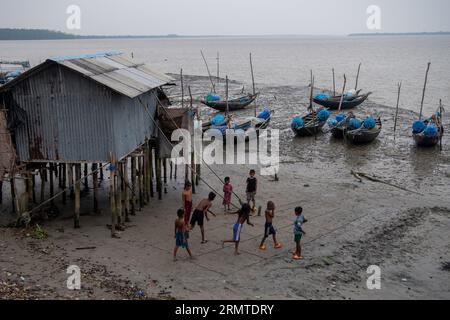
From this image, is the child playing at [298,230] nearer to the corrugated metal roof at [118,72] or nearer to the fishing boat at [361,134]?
the corrugated metal roof at [118,72]

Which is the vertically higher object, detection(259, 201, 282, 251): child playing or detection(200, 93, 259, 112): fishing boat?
detection(200, 93, 259, 112): fishing boat

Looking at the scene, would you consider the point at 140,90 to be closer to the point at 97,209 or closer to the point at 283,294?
the point at 97,209

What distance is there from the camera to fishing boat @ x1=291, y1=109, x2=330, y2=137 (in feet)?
100

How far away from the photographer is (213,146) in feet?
89.8

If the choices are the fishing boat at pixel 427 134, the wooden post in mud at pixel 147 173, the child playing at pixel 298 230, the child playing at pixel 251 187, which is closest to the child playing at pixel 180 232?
the child playing at pixel 298 230

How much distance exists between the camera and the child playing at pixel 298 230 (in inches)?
499

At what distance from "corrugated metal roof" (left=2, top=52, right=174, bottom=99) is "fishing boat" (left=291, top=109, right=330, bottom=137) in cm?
1330

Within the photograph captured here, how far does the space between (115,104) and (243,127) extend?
51.0 feet

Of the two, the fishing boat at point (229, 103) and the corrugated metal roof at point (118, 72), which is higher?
the corrugated metal roof at point (118, 72)

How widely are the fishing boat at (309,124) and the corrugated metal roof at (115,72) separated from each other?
13.3 m

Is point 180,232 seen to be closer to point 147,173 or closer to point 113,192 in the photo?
point 113,192

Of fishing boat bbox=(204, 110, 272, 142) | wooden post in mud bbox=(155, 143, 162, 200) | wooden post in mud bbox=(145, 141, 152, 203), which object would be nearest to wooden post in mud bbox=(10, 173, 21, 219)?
wooden post in mud bbox=(145, 141, 152, 203)

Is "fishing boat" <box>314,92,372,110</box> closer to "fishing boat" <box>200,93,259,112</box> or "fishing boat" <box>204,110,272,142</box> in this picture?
"fishing boat" <box>200,93,259,112</box>
